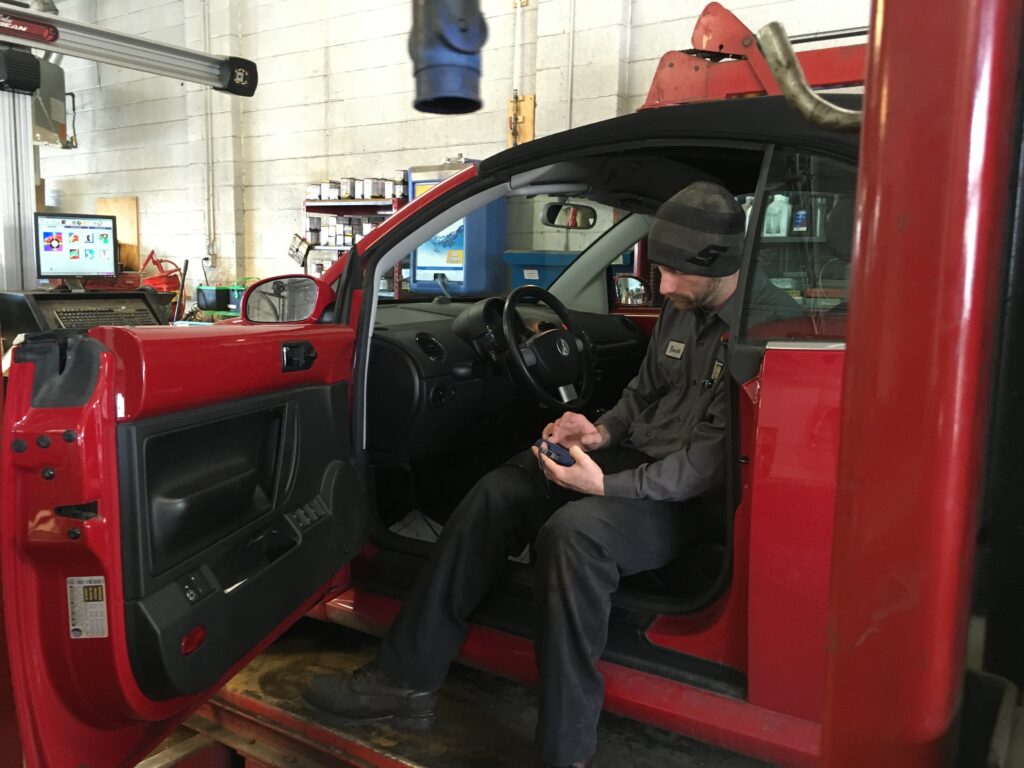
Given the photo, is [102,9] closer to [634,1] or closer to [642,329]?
[634,1]

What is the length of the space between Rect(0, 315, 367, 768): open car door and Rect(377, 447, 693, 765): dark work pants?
35 cm

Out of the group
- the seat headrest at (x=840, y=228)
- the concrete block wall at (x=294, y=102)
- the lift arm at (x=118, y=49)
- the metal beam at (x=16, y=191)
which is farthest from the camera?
the concrete block wall at (x=294, y=102)

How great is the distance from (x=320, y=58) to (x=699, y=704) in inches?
267

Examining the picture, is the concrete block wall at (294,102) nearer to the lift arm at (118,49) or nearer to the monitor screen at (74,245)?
the lift arm at (118,49)

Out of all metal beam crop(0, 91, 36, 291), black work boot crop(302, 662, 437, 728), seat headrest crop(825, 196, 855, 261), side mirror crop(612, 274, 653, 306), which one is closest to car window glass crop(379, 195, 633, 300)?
side mirror crop(612, 274, 653, 306)

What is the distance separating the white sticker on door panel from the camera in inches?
48.4

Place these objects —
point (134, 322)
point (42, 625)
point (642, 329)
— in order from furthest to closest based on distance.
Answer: point (134, 322) < point (642, 329) < point (42, 625)

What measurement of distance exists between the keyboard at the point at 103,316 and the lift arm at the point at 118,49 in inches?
45.7

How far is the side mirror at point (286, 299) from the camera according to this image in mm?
1957

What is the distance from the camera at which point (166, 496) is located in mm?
1357

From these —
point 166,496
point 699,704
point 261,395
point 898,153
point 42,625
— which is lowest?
point 699,704

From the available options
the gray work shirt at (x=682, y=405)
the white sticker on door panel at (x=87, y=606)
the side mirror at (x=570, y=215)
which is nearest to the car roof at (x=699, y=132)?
the gray work shirt at (x=682, y=405)

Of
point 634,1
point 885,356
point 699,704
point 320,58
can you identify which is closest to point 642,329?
point 699,704

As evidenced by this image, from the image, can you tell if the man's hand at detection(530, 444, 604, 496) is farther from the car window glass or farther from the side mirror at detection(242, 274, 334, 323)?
the car window glass
